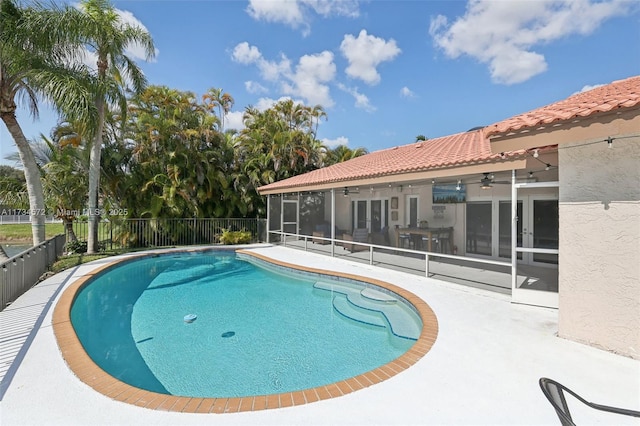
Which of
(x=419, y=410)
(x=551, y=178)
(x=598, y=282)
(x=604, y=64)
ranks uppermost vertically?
(x=604, y=64)

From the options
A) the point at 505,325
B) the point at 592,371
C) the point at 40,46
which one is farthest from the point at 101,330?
the point at 40,46

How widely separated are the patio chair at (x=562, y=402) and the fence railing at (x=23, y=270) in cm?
987

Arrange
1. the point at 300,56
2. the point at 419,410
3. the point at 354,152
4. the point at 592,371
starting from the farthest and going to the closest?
1. the point at 354,152
2. the point at 300,56
3. the point at 592,371
4. the point at 419,410

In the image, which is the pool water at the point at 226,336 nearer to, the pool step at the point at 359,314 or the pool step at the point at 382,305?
the pool step at the point at 359,314

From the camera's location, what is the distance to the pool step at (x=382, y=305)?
6328mm

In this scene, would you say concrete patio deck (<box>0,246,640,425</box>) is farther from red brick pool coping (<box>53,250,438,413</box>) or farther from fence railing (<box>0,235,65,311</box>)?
fence railing (<box>0,235,65,311</box>)

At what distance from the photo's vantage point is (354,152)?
1053 inches

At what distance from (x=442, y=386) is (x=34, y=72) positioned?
15.7 m

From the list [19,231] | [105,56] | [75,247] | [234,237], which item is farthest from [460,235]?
[19,231]

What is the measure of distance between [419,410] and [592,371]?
2730 mm

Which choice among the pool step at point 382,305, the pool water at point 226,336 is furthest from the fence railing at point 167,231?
the pool step at point 382,305

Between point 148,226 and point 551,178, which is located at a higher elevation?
point 551,178

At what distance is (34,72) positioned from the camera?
35.5 ft

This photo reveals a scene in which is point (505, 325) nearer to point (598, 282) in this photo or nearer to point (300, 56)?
point (598, 282)
